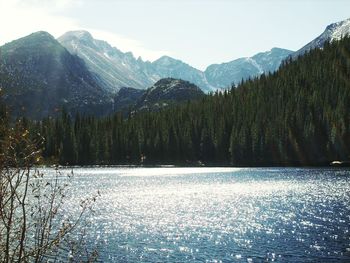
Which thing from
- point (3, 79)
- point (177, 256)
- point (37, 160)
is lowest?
point (177, 256)

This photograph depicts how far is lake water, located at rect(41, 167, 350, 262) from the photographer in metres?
46.3

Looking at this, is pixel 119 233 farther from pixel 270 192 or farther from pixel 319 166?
pixel 319 166

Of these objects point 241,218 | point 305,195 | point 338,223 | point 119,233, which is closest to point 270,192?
point 305,195

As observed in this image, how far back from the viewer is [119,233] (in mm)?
59188

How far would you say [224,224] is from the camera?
6450 centimetres

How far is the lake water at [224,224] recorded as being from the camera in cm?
4631

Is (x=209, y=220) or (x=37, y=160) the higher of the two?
(x=37, y=160)

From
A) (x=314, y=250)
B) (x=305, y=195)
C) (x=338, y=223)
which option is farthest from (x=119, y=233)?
(x=305, y=195)

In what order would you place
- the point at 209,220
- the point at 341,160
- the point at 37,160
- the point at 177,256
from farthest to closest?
the point at 341,160 < the point at 209,220 < the point at 177,256 < the point at 37,160

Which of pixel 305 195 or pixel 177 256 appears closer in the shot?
pixel 177 256

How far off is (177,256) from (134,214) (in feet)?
104

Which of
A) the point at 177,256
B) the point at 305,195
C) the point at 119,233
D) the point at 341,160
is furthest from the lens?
the point at 341,160

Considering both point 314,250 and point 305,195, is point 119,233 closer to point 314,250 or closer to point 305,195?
point 314,250

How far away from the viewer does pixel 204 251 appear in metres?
47.7
